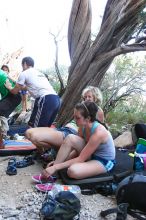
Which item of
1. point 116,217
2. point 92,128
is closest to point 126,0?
point 92,128

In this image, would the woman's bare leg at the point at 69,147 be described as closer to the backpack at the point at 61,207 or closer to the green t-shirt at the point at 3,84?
the backpack at the point at 61,207

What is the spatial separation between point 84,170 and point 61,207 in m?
0.82

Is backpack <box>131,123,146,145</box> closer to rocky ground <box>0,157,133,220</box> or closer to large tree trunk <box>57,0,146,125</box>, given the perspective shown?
Answer: rocky ground <box>0,157,133,220</box>

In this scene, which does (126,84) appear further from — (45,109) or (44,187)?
(44,187)

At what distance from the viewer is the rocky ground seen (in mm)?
2785

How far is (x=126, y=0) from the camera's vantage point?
7457 millimetres

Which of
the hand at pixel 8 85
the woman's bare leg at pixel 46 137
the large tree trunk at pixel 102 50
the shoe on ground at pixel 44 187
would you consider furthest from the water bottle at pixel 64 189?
the large tree trunk at pixel 102 50

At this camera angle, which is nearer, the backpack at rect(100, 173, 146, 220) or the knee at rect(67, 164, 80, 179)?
the backpack at rect(100, 173, 146, 220)

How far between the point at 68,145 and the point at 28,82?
146 centimetres

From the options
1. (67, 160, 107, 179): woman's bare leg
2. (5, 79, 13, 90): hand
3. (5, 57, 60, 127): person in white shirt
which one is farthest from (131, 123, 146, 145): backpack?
(5, 79, 13, 90): hand

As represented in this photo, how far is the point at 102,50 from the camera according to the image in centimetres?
742

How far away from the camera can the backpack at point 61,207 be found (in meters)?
2.58

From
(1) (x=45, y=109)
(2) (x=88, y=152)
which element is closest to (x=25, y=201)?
(2) (x=88, y=152)

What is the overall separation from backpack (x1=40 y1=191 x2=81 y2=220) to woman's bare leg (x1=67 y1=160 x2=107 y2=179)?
0.64m
